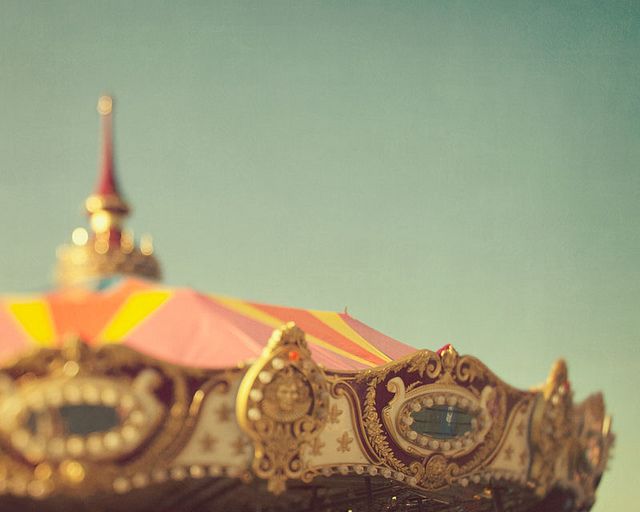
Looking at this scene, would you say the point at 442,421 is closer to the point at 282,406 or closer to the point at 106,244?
the point at 282,406

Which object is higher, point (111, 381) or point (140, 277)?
point (140, 277)

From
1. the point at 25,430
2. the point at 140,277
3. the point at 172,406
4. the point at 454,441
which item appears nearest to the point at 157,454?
the point at 172,406

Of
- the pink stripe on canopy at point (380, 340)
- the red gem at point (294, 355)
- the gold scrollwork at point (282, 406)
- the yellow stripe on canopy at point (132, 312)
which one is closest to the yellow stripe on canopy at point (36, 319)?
the yellow stripe on canopy at point (132, 312)

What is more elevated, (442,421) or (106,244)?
(106,244)

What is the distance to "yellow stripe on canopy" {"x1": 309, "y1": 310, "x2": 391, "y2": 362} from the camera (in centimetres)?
955

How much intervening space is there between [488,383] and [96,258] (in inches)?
128

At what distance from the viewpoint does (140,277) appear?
8.02 meters

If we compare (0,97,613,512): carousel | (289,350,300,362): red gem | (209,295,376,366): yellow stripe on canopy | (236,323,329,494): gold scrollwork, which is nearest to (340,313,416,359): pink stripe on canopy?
(0,97,613,512): carousel

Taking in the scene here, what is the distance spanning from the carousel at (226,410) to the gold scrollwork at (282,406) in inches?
0.4

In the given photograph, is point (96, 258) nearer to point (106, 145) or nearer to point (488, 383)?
point (106, 145)

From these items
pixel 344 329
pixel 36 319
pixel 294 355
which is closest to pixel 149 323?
pixel 36 319

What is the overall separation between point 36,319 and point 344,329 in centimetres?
373

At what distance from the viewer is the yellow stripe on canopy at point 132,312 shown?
6973mm

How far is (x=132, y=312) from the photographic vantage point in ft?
24.0
